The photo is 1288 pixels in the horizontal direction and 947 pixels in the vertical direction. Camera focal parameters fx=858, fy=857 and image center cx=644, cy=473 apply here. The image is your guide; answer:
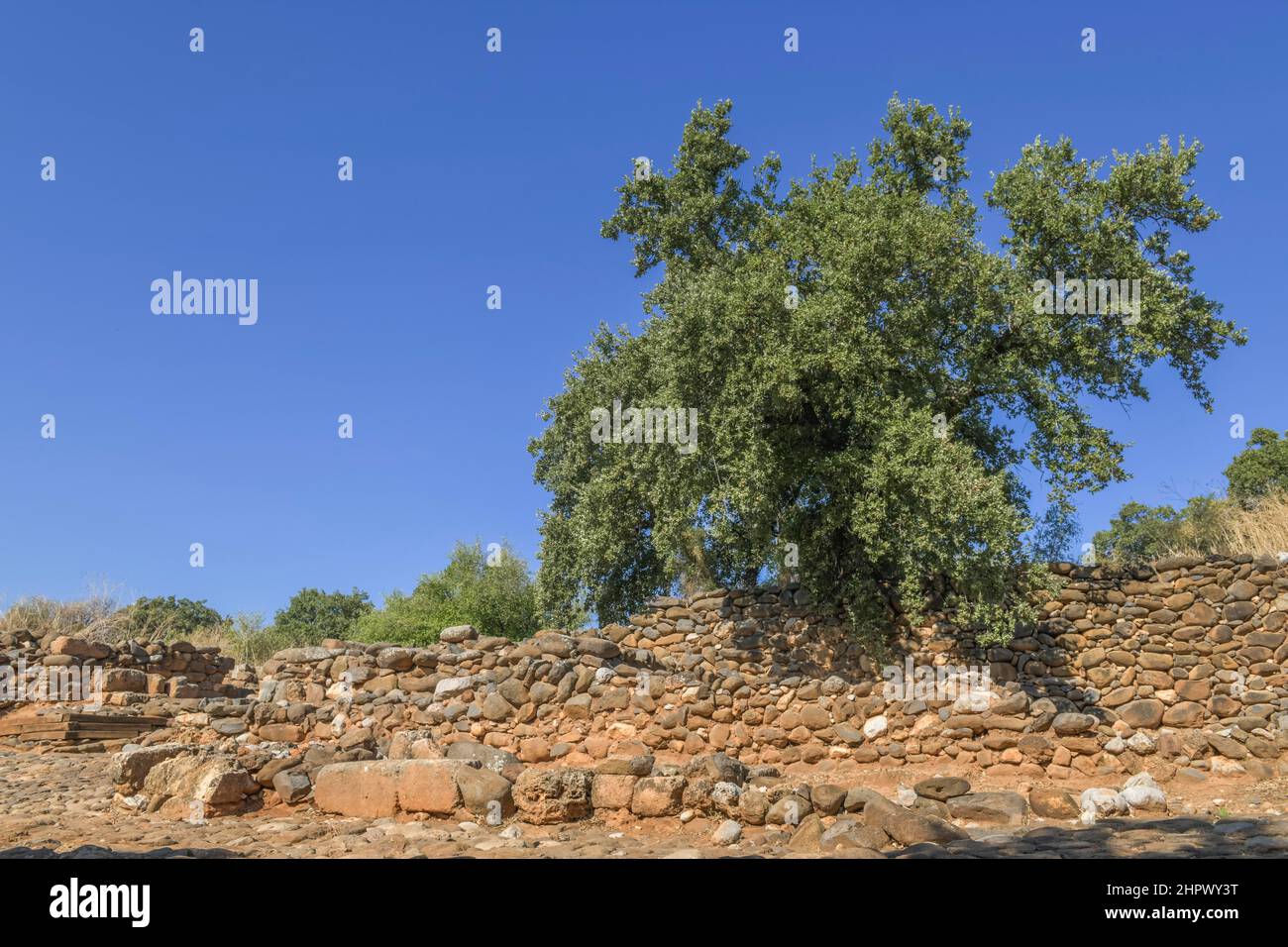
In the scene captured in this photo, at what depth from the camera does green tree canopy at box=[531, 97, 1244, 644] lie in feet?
42.0

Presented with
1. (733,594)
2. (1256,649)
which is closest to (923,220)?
(733,594)

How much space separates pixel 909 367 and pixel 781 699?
5.77 metres

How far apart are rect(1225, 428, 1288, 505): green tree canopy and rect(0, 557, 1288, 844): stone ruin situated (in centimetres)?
1973

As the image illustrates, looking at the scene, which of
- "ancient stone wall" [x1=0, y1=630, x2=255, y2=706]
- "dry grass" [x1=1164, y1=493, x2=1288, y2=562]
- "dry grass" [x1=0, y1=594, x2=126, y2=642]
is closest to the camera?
"dry grass" [x1=1164, y1=493, x2=1288, y2=562]

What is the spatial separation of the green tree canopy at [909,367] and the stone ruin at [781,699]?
1129mm

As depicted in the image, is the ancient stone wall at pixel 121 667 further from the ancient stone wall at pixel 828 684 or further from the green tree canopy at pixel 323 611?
the green tree canopy at pixel 323 611

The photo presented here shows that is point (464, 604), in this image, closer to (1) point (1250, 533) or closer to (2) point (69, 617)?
(2) point (69, 617)

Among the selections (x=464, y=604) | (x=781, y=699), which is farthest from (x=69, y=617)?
(x=781, y=699)

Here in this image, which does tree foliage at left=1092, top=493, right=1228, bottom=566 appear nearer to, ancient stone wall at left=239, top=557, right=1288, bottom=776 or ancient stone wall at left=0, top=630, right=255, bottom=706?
ancient stone wall at left=239, top=557, right=1288, bottom=776

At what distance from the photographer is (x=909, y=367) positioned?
46.3 ft

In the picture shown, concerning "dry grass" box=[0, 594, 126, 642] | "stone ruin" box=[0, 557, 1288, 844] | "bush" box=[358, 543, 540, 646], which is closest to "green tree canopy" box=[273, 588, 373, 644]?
"bush" box=[358, 543, 540, 646]

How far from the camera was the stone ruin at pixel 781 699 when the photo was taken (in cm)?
1086

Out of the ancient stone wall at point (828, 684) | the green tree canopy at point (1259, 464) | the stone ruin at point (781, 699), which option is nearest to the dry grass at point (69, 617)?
the stone ruin at point (781, 699)
